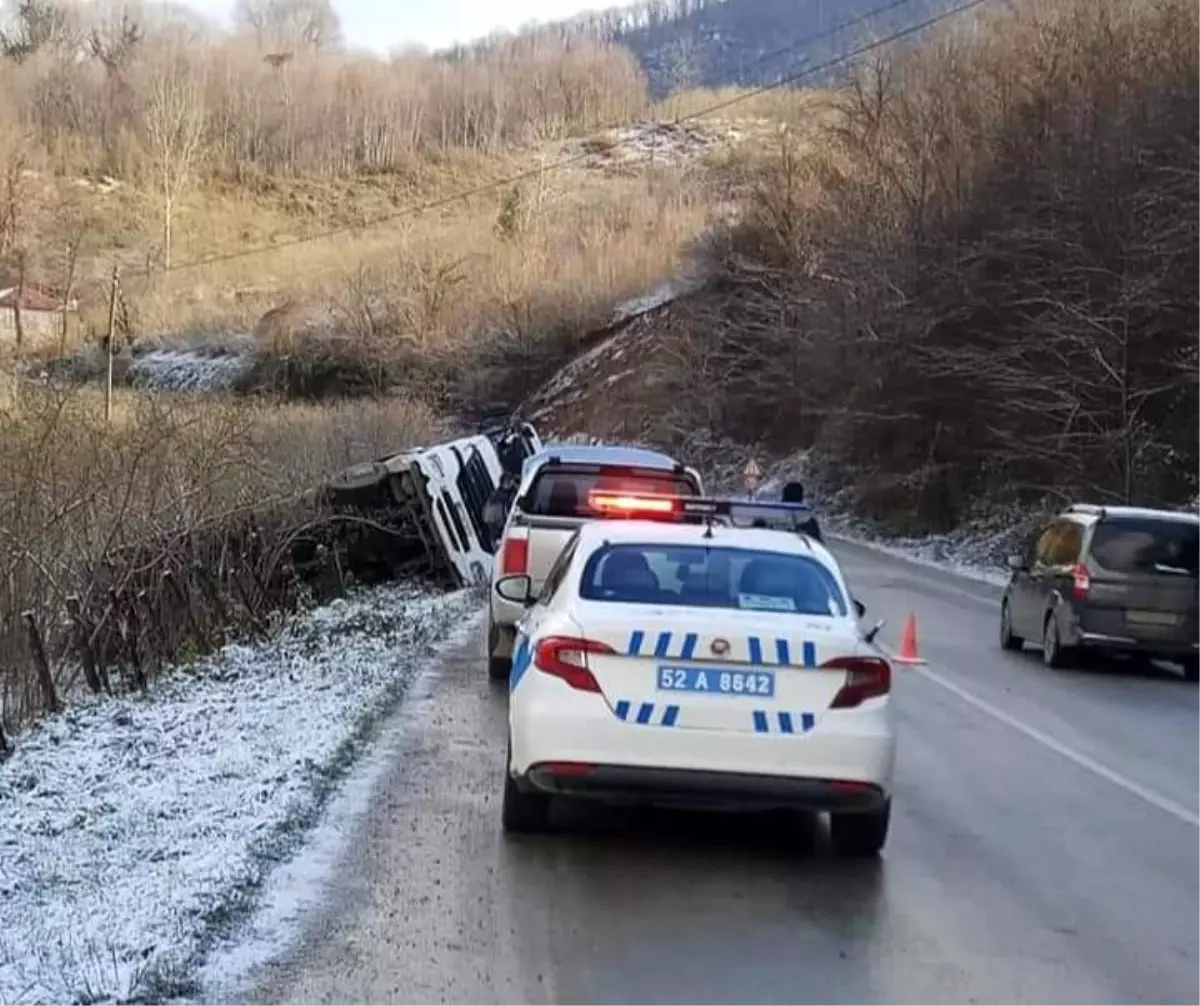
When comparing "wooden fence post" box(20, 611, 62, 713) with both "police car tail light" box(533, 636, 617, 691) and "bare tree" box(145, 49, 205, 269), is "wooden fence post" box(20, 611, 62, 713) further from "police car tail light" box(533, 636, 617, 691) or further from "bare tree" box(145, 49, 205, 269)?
"bare tree" box(145, 49, 205, 269)

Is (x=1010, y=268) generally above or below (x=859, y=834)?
above

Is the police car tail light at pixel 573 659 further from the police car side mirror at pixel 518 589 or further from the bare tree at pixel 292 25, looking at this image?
the bare tree at pixel 292 25

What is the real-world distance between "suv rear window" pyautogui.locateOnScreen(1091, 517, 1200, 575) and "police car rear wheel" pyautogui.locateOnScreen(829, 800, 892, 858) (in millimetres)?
10037

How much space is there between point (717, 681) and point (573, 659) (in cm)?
66

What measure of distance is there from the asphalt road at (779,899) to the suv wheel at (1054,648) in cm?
578

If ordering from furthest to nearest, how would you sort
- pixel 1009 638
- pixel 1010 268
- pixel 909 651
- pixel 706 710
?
1. pixel 1010 268
2. pixel 1009 638
3. pixel 909 651
4. pixel 706 710

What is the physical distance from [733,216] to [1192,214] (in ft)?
135

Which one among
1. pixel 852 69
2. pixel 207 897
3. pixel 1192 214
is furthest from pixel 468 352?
pixel 207 897

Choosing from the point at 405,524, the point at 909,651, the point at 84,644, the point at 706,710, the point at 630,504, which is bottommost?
the point at 909,651

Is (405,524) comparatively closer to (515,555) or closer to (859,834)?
(515,555)

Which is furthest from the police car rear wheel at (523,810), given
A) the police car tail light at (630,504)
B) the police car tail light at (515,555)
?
the police car tail light at (515,555)

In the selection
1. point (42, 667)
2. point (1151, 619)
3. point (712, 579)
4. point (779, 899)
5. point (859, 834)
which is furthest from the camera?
point (1151, 619)

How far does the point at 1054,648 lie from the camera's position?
18062 millimetres

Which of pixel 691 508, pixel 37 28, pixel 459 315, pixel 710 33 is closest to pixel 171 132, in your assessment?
pixel 37 28
